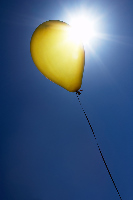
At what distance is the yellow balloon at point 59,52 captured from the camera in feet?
4.25

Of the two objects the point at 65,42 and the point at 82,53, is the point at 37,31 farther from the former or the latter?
the point at 82,53

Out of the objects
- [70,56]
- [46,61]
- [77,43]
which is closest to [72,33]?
[77,43]

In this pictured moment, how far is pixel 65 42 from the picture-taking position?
4.34ft

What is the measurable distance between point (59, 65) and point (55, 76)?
0.36 ft

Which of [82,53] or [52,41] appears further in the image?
Result: [82,53]

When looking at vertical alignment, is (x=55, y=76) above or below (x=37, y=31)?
below

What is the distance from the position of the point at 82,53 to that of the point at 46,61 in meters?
0.30

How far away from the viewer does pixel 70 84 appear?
4.57 ft

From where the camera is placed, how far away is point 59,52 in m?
1.31

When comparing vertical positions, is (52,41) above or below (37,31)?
below

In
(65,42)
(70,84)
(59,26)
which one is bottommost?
(70,84)

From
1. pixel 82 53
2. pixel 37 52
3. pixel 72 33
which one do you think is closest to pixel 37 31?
pixel 37 52

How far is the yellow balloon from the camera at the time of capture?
4.25 ft

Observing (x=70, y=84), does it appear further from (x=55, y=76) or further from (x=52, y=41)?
(x=52, y=41)
